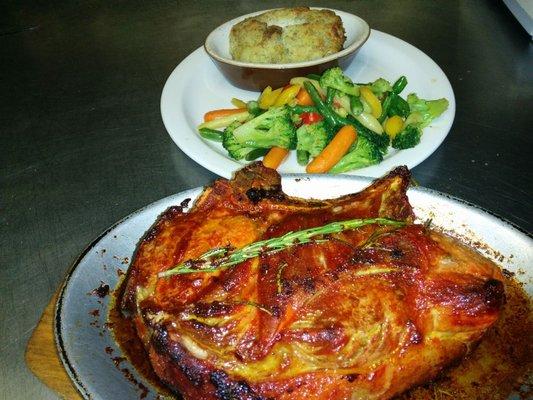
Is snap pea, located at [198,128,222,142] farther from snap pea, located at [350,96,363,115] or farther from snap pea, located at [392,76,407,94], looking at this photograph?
snap pea, located at [392,76,407,94]

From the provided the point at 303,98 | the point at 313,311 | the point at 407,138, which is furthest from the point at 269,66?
the point at 313,311

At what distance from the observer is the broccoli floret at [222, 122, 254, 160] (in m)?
3.24

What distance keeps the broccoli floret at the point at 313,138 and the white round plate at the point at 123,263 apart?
2.82ft

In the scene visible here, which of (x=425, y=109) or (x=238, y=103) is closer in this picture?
(x=425, y=109)

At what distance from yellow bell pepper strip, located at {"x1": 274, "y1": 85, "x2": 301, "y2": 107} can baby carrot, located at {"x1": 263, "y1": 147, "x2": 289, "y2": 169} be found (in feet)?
1.28

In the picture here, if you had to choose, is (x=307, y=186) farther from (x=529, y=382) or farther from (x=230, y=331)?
(x=529, y=382)

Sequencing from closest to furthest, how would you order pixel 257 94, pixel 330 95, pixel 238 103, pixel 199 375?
pixel 199 375
pixel 330 95
pixel 238 103
pixel 257 94

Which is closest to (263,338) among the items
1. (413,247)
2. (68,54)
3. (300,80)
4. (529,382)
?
(413,247)

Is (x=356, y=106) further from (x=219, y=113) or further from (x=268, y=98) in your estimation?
(x=219, y=113)

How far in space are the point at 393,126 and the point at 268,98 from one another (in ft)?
2.76

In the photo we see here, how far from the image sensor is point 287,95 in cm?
347

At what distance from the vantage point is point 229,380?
1.57 metres

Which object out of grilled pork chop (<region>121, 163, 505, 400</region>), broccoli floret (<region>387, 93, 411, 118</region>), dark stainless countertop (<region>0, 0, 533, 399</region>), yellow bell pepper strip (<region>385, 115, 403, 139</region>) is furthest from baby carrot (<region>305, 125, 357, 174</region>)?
grilled pork chop (<region>121, 163, 505, 400</region>)

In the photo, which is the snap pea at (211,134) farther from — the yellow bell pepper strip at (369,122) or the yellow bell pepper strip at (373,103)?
the yellow bell pepper strip at (373,103)
